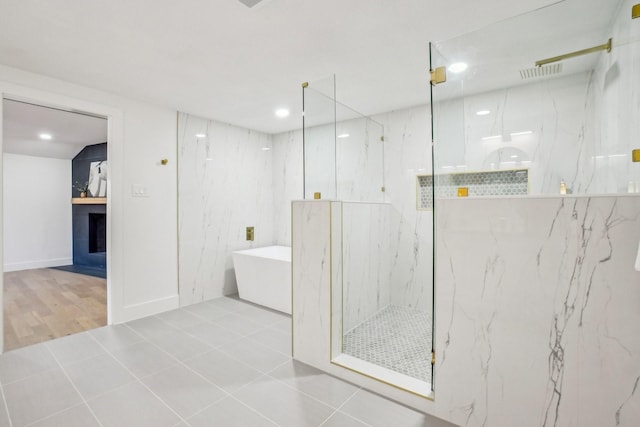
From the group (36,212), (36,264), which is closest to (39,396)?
(36,264)

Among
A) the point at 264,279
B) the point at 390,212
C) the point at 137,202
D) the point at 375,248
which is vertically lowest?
the point at 264,279

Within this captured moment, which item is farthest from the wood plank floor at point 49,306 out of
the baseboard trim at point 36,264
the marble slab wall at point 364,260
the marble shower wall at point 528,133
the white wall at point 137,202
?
the marble shower wall at point 528,133

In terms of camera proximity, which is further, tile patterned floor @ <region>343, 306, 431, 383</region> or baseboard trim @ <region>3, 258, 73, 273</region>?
baseboard trim @ <region>3, 258, 73, 273</region>

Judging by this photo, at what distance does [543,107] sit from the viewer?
1581 millimetres

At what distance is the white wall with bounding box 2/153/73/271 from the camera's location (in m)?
5.56

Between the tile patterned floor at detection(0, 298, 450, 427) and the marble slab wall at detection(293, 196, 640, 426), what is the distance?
434 millimetres

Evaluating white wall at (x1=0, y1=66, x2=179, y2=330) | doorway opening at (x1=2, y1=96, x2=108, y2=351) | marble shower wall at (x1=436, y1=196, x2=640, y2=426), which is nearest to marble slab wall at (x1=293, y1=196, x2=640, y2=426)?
marble shower wall at (x1=436, y1=196, x2=640, y2=426)

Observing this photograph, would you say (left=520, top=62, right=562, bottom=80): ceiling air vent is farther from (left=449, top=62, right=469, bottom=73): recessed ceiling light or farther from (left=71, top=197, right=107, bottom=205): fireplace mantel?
(left=71, top=197, right=107, bottom=205): fireplace mantel

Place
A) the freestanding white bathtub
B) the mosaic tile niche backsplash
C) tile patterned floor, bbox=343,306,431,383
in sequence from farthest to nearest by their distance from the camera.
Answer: the freestanding white bathtub → tile patterned floor, bbox=343,306,431,383 → the mosaic tile niche backsplash

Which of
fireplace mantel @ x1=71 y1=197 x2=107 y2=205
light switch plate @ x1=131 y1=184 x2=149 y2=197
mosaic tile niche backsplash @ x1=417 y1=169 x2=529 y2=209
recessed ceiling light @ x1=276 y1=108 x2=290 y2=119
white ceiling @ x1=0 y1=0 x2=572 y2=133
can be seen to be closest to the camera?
mosaic tile niche backsplash @ x1=417 y1=169 x2=529 y2=209

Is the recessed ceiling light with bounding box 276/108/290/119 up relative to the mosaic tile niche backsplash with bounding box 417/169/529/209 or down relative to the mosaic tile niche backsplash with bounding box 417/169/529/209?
up

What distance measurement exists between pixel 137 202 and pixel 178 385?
6.93 feet

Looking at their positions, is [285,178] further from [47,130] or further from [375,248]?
[47,130]

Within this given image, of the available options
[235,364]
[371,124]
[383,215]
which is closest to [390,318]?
[383,215]
